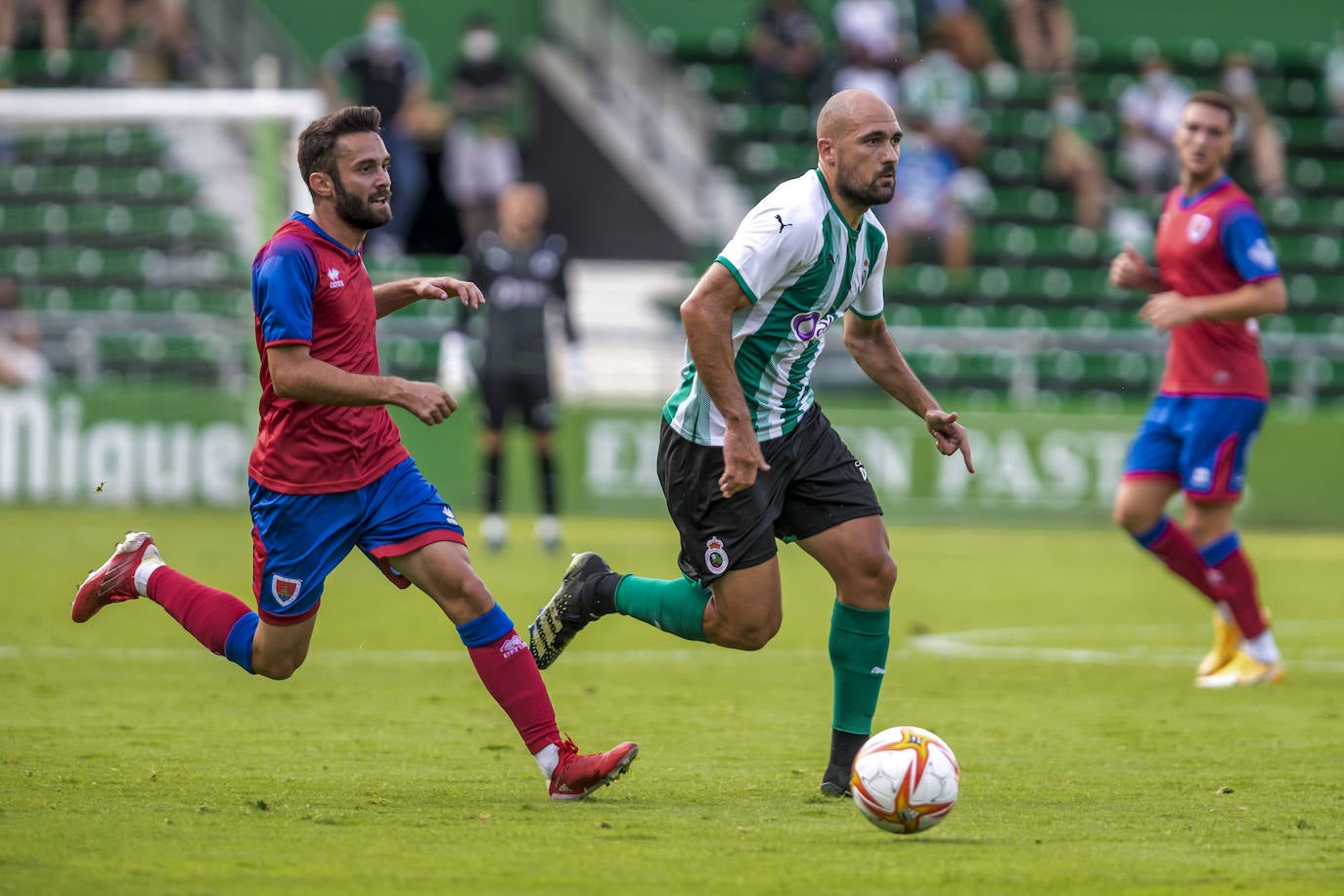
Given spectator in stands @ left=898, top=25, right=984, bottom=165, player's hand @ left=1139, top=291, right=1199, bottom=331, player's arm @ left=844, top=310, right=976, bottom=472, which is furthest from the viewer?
spectator in stands @ left=898, top=25, right=984, bottom=165

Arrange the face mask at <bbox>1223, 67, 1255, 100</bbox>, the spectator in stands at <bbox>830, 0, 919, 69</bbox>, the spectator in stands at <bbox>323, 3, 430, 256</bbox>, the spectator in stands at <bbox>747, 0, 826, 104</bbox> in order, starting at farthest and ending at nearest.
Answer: the face mask at <bbox>1223, 67, 1255, 100</bbox> → the spectator in stands at <bbox>747, 0, 826, 104</bbox> → the spectator in stands at <bbox>830, 0, 919, 69</bbox> → the spectator in stands at <bbox>323, 3, 430, 256</bbox>

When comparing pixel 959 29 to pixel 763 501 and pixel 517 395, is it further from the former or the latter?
pixel 763 501

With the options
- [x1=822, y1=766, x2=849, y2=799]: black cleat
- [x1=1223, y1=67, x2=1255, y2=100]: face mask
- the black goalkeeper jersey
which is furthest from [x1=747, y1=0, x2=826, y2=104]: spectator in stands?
[x1=822, y1=766, x2=849, y2=799]: black cleat

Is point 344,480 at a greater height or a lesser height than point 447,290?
lesser

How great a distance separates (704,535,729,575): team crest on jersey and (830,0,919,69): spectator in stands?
17.4m

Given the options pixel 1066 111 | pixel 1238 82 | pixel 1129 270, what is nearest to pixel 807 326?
pixel 1129 270

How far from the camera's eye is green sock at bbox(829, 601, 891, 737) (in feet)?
20.8

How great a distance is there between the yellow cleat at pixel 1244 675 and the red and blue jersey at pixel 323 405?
4663mm

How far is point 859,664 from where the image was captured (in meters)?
6.36

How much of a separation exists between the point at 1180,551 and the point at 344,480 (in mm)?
4733

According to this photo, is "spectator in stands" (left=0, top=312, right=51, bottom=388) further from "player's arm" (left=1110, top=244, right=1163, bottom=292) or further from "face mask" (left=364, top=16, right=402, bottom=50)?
"player's arm" (left=1110, top=244, right=1163, bottom=292)

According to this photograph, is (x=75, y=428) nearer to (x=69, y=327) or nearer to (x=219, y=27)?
(x=69, y=327)

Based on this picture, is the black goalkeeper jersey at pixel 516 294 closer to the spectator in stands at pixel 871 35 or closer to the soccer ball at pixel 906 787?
the spectator in stands at pixel 871 35

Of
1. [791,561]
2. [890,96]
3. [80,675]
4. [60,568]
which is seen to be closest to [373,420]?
[80,675]
